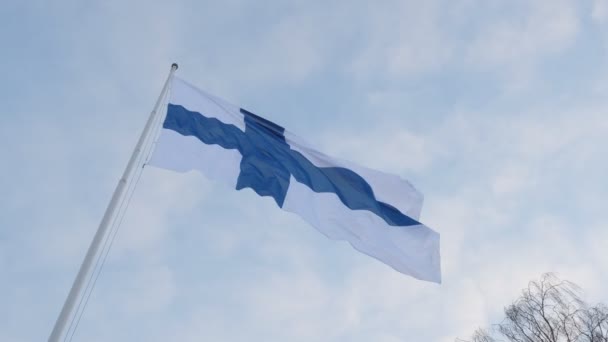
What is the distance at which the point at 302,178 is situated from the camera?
11.0m

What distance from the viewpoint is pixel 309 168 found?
11.3 m

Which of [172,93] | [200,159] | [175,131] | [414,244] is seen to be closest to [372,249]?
[414,244]

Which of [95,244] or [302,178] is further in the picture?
[302,178]

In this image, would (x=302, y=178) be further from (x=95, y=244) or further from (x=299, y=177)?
(x=95, y=244)

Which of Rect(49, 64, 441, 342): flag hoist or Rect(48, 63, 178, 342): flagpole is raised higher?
Rect(49, 64, 441, 342): flag hoist

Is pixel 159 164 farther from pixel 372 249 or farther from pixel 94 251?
pixel 372 249

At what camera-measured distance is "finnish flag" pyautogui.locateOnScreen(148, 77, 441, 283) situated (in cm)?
1027

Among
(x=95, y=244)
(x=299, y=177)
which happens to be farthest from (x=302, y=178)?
(x=95, y=244)

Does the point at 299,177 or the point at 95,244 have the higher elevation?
the point at 299,177

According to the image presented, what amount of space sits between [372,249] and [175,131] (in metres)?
4.25

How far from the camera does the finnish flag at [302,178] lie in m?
10.3

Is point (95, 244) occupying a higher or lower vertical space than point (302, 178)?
lower

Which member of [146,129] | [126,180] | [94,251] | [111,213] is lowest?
[94,251]

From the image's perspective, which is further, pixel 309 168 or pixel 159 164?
pixel 309 168
